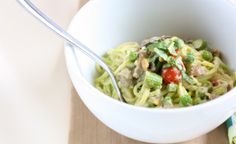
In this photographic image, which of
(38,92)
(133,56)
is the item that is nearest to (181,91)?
(133,56)

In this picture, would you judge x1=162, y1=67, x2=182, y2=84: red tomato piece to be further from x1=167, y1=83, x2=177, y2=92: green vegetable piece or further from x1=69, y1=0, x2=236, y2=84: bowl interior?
x1=69, y1=0, x2=236, y2=84: bowl interior

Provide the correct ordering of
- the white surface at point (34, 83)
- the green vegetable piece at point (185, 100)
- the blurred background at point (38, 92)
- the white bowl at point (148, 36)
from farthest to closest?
the white surface at point (34, 83) < the blurred background at point (38, 92) < the green vegetable piece at point (185, 100) < the white bowl at point (148, 36)

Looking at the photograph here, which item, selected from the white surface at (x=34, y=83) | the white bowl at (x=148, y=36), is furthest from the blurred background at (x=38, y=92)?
the white bowl at (x=148, y=36)

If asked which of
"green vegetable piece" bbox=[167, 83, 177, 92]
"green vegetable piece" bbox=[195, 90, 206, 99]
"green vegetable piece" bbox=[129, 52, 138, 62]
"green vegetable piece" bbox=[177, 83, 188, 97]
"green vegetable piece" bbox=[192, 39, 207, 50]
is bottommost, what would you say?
"green vegetable piece" bbox=[195, 90, 206, 99]

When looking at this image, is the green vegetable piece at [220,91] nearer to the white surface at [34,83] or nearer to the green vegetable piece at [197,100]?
the green vegetable piece at [197,100]

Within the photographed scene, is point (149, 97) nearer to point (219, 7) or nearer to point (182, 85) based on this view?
point (182, 85)

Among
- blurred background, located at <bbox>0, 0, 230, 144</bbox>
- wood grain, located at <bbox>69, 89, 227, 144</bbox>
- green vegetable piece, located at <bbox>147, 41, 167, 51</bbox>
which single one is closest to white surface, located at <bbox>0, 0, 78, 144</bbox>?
blurred background, located at <bbox>0, 0, 230, 144</bbox>

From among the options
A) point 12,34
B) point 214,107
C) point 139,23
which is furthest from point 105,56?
point 12,34

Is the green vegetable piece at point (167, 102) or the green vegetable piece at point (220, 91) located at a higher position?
the green vegetable piece at point (167, 102)
